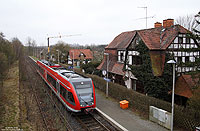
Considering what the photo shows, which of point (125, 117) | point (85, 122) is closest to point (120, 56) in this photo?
point (125, 117)

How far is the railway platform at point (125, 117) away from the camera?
1090 cm

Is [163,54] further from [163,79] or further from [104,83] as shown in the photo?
[104,83]

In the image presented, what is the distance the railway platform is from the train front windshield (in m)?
2.20

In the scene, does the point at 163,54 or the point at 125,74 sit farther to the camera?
the point at 125,74

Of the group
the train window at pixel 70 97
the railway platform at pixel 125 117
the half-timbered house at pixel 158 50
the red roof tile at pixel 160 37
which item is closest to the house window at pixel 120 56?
the half-timbered house at pixel 158 50

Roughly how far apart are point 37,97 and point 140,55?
40.5 feet

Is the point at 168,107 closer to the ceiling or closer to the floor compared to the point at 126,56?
closer to the floor

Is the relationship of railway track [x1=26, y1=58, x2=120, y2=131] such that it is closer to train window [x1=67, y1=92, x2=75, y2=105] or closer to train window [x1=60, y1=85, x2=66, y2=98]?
train window [x1=67, y1=92, x2=75, y2=105]

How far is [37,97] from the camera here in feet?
58.4

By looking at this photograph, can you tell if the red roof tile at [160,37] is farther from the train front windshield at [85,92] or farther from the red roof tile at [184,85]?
the train front windshield at [85,92]

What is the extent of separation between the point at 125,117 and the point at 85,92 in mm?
3582

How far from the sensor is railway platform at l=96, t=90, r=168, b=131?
35.8 ft

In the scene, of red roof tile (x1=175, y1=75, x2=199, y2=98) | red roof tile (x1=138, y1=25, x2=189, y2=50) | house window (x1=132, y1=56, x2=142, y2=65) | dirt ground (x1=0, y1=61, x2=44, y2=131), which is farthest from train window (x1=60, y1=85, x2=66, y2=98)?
red roof tile (x1=175, y1=75, x2=199, y2=98)

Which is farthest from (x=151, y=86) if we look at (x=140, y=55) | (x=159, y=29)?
(x=159, y=29)
